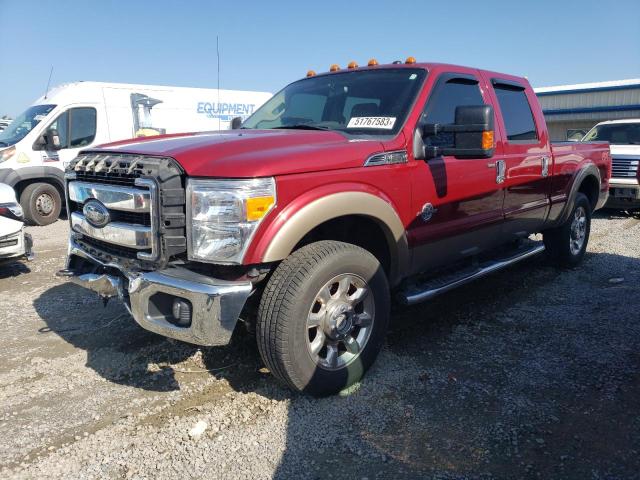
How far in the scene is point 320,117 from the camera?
13.4 feet

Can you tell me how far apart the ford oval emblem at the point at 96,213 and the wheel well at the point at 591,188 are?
5250 mm

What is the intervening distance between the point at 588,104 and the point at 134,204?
27.2m

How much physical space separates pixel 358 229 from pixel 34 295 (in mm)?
3632

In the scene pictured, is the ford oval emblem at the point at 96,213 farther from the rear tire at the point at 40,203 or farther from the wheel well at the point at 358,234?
the rear tire at the point at 40,203

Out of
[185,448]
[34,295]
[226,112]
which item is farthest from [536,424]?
[226,112]

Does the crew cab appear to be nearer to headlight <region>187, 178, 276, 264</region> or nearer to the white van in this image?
the white van

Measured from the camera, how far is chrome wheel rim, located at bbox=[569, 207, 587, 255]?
5961mm

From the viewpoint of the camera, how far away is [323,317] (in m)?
3.06

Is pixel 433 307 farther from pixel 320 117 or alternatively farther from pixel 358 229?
pixel 320 117

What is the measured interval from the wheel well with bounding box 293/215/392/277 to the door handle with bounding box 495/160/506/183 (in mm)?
1309

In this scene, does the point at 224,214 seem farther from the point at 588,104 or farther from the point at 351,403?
the point at 588,104

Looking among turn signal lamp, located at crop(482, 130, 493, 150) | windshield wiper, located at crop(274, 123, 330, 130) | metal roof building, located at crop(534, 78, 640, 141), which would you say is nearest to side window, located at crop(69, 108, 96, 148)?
windshield wiper, located at crop(274, 123, 330, 130)

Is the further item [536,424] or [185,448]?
[536,424]

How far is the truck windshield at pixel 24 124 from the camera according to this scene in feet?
31.6
